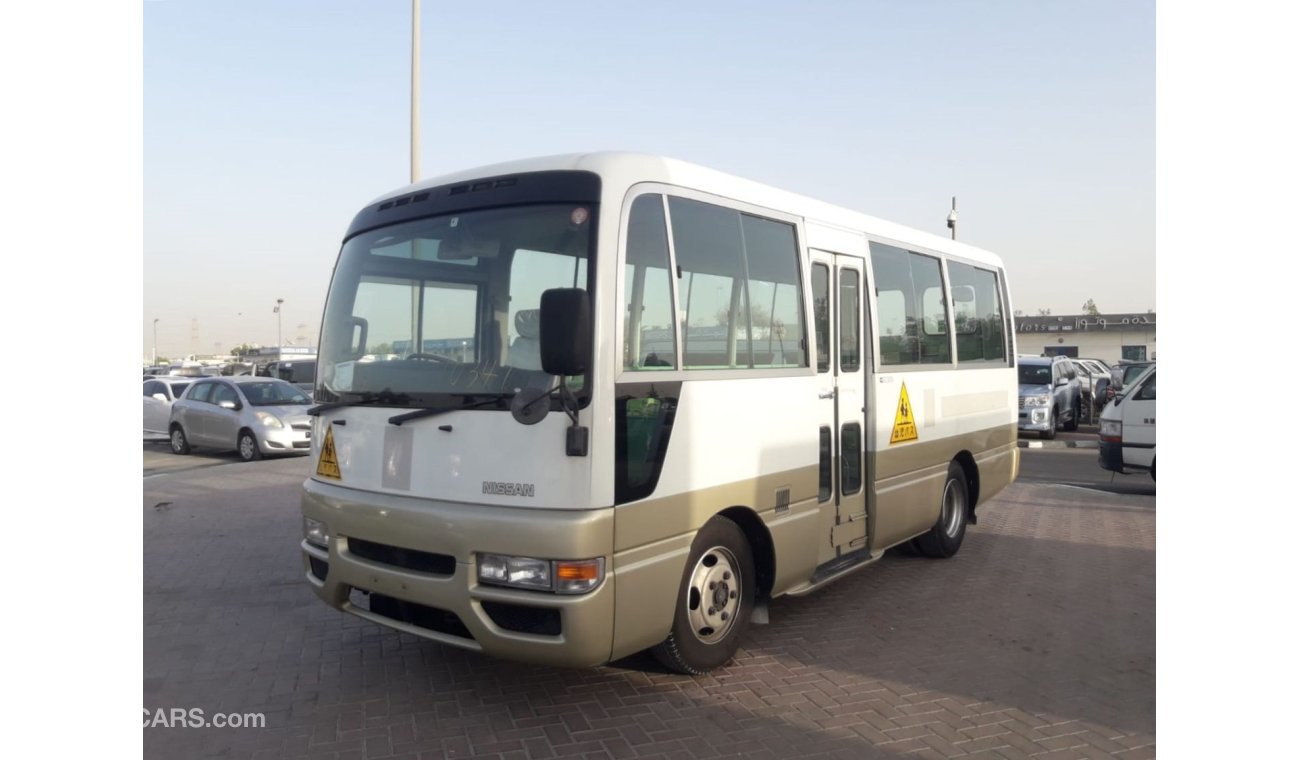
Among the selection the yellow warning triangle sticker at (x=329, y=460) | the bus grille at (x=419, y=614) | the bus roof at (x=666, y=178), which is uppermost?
the bus roof at (x=666, y=178)

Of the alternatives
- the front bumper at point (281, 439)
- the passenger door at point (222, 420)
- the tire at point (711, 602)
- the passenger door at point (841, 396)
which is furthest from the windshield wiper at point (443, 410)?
the passenger door at point (222, 420)

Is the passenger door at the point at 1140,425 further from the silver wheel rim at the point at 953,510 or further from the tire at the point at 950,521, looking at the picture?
the silver wheel rim at the point at 953,510

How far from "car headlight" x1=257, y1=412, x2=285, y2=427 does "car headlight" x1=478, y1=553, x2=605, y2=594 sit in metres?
14.1

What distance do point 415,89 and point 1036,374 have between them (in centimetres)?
1546

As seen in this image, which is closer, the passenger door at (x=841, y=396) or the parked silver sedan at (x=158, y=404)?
the passenger door at (x=841, y=396)

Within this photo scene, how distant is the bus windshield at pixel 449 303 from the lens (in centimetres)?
466

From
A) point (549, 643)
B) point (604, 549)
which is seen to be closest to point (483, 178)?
point (604, 549)

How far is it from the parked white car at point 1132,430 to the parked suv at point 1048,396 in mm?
8381

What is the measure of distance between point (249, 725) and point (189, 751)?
0.32 metres

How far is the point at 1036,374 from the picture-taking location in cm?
2144

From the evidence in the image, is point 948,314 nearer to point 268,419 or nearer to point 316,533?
point 316,533

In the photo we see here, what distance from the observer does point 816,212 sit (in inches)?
259

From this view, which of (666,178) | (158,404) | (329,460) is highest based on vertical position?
(666,178)

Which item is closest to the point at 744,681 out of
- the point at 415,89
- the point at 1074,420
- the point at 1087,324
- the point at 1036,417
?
the point at 415,89
